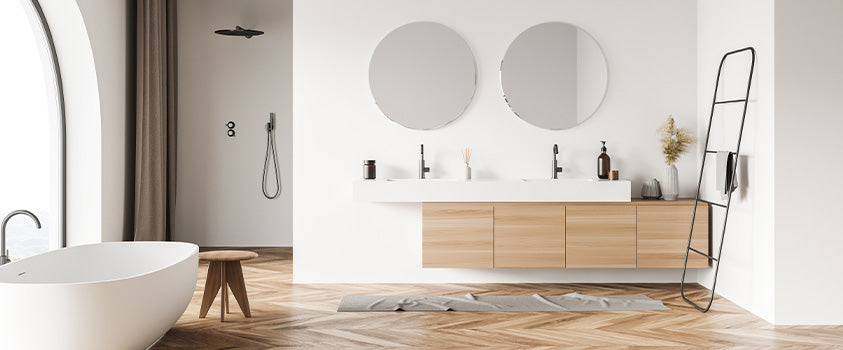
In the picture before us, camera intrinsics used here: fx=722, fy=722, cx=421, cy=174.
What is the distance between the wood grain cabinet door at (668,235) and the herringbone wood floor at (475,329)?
32cm

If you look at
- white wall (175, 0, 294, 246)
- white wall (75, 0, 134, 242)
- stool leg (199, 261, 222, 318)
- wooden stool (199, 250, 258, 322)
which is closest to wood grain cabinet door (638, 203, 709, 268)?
wooden stool (199, 250, 258, 322)

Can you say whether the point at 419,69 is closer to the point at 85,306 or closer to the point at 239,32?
the point at 239,32

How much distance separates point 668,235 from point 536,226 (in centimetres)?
99

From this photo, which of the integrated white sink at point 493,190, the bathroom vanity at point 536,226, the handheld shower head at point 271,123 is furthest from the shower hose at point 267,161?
the bathroom vanity at point 536,226

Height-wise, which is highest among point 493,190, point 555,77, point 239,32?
point 239,32

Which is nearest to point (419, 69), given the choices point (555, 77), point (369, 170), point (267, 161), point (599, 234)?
point (369, 170)

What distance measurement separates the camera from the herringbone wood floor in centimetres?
404

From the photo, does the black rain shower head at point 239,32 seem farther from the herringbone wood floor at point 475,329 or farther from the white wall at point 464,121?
the herringbone wood floor at point 475,329

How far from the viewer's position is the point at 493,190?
543 cm

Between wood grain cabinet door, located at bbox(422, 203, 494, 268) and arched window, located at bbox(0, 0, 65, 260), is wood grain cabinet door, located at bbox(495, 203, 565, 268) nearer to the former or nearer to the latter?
wood grain cabinet door, located at bbox(422, 203, 494, 268)

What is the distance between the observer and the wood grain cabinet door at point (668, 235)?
17.7 feet

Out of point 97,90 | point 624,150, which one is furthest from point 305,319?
point 624,150

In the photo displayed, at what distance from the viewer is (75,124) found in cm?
557

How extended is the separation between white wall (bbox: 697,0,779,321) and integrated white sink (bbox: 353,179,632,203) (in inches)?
30.8
